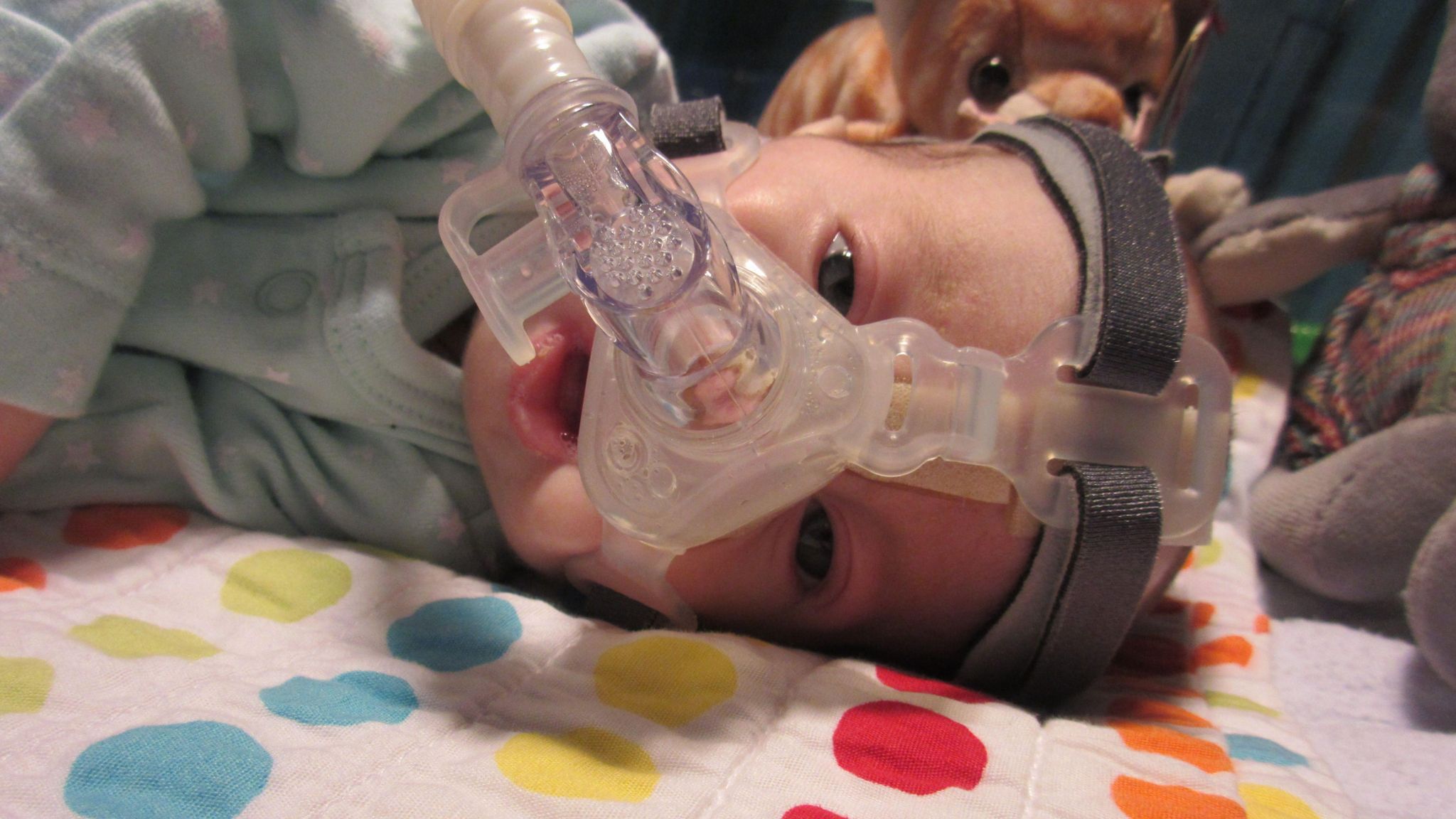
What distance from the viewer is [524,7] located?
21.5 inches

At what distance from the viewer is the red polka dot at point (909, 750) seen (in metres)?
0.55

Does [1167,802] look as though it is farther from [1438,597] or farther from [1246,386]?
[1246,386]

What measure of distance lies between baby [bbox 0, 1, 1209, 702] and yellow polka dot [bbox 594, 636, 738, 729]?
0.32 feet

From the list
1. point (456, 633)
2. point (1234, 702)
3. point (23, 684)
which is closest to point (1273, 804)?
point (1234, 702)

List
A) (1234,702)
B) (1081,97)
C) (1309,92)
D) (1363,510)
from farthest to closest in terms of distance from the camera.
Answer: (1309,92) → (1081,97) → (1363,510) → (1234,702)

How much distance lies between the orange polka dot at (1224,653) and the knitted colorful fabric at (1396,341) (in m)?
0.31

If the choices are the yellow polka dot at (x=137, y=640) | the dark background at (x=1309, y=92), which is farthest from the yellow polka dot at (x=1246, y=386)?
the yellow polka dot at (x=137, y=640)

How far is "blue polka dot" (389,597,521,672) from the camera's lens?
63 centimetres

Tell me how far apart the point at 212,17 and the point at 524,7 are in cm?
36

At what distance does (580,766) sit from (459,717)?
0.09 meters

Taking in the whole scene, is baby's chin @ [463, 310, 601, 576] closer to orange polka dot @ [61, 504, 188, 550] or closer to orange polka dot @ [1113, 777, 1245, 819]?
orange polka dot @ [61, 504, 188, 550]

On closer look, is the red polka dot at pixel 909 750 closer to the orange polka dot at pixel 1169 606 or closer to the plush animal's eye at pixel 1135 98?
the orange polka dot at pixel 1169 606

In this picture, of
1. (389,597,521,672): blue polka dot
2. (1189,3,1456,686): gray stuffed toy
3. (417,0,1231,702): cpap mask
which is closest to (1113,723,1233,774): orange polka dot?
(417,0,1231,702): cpap mask

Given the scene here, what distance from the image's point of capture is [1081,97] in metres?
1.06
